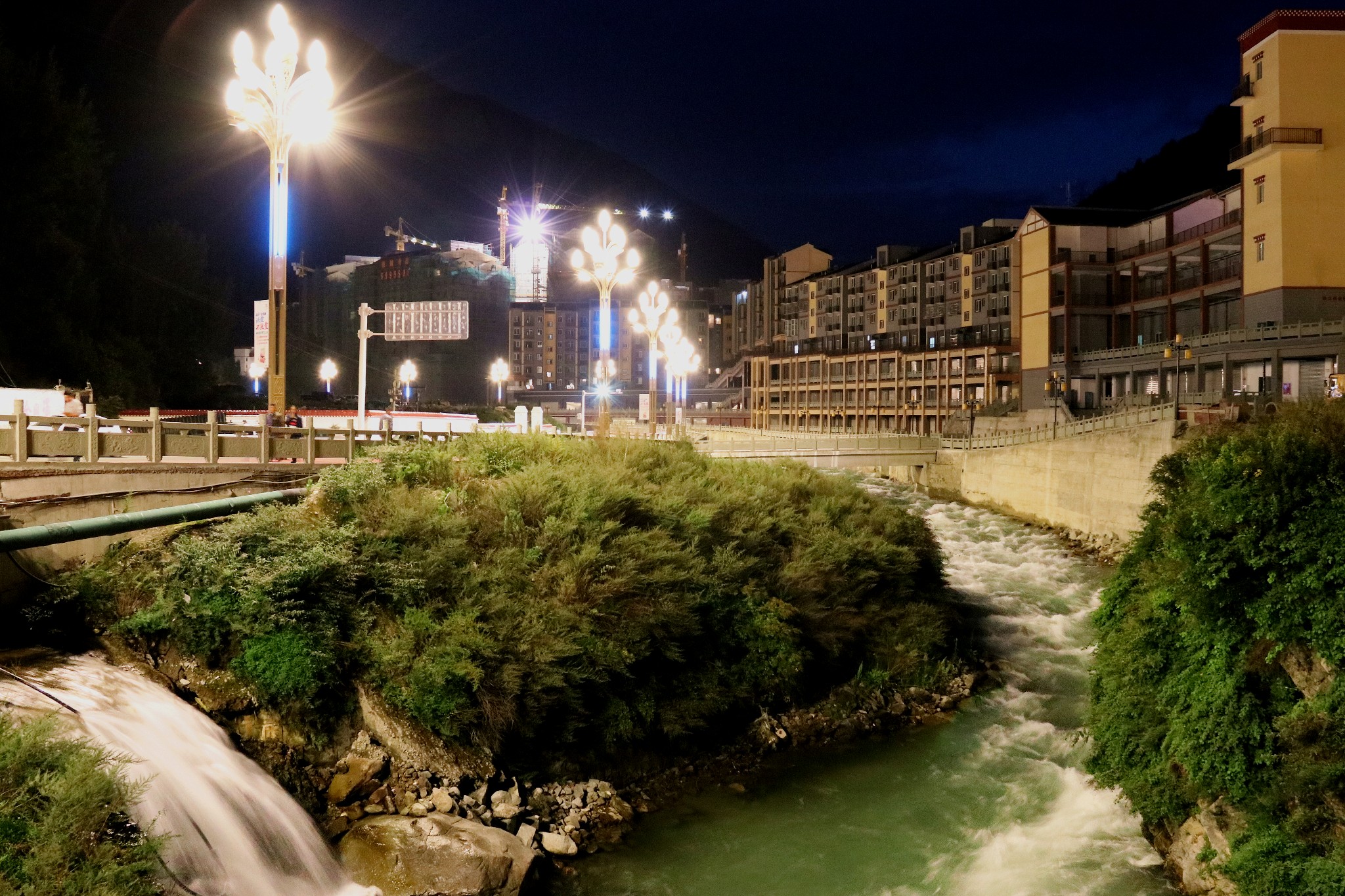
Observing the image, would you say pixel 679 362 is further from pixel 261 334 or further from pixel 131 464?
pixel 131 464

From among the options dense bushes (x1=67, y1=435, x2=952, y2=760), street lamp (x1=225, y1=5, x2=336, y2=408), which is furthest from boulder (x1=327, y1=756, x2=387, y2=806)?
street lamp (x1=225, y1=5, x2=336, y2=408)

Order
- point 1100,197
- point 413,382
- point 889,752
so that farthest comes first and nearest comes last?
point 413,382, point 1100,197, point 889,752

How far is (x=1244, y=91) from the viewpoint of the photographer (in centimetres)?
4362

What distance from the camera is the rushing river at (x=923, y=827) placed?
12.6m

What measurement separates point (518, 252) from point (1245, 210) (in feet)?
486

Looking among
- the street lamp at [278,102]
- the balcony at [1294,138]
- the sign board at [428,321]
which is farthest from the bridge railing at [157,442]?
the balcony at [1294,138]

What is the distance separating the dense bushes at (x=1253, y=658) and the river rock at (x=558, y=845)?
7.36 meters

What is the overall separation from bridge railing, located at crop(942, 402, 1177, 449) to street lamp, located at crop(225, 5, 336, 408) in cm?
2899

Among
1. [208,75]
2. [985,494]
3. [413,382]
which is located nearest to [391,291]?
[413,382]

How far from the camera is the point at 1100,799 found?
14719 millimetres

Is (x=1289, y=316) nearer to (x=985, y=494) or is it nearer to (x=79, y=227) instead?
(x=985, y=494)

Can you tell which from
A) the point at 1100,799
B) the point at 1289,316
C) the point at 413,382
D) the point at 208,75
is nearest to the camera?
the point at 1100,799

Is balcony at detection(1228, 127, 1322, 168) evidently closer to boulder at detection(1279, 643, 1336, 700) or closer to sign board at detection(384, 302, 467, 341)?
sign board at detection(384, 302, 467, 341)

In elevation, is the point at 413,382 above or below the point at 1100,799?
above
